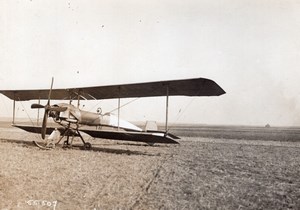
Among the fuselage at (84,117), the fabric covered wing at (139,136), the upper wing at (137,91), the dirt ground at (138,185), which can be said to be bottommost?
the dirt ground at (138,185)

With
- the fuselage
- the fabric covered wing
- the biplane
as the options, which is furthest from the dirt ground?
the fuselage

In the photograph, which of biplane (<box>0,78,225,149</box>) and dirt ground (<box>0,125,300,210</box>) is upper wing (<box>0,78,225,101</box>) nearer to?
biplane (<box>0,78,225,149</box>)

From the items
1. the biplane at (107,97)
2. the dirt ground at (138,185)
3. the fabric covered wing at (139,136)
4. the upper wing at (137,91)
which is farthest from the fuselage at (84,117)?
the dirt ground at (138,185)

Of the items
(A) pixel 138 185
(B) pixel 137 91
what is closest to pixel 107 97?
(B) pixel 137 91

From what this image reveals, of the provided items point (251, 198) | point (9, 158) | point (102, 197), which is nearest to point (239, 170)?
point (251, 198)

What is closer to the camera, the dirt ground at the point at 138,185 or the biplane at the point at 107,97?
the dirt ground at the point at 138,185

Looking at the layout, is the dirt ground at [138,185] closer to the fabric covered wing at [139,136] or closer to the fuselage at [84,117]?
the fabric covered wing at [139,136]

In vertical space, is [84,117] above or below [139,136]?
above

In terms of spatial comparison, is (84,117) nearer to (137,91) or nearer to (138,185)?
(137,91)

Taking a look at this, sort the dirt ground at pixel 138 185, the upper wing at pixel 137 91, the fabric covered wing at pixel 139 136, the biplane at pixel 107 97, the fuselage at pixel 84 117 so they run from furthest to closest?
1. the fuselage at pixel 84 117
2. the fabric covered wing at pixel 139 136
3. the biplane at pixel 107 97
4. the upper wing at pixel 137 91
5. the dirt ground at pixel 138 185
